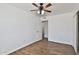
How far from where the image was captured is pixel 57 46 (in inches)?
85.4

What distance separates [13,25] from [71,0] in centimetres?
147

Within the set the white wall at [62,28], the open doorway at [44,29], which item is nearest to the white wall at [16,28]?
the open doorway at [44,29]

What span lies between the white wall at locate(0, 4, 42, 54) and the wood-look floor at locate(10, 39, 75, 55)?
0.46ft

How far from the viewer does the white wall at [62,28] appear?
1.93 metres

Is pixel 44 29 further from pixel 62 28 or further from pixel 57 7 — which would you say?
pixel 57 7

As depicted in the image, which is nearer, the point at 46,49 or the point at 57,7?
the point at 57,7

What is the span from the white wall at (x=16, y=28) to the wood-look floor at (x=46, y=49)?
14 centimetres

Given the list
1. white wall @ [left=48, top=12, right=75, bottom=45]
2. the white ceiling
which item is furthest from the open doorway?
the white ceiling

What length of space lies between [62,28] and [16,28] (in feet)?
3.86

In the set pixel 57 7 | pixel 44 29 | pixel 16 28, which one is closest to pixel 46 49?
pixel 44 29

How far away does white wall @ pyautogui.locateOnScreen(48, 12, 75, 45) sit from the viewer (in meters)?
1.93

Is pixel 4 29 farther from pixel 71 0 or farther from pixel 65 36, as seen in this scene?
pixel 71 0

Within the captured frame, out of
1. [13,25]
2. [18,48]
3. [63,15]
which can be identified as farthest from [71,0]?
[18,48]

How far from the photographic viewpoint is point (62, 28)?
6.72 feet
